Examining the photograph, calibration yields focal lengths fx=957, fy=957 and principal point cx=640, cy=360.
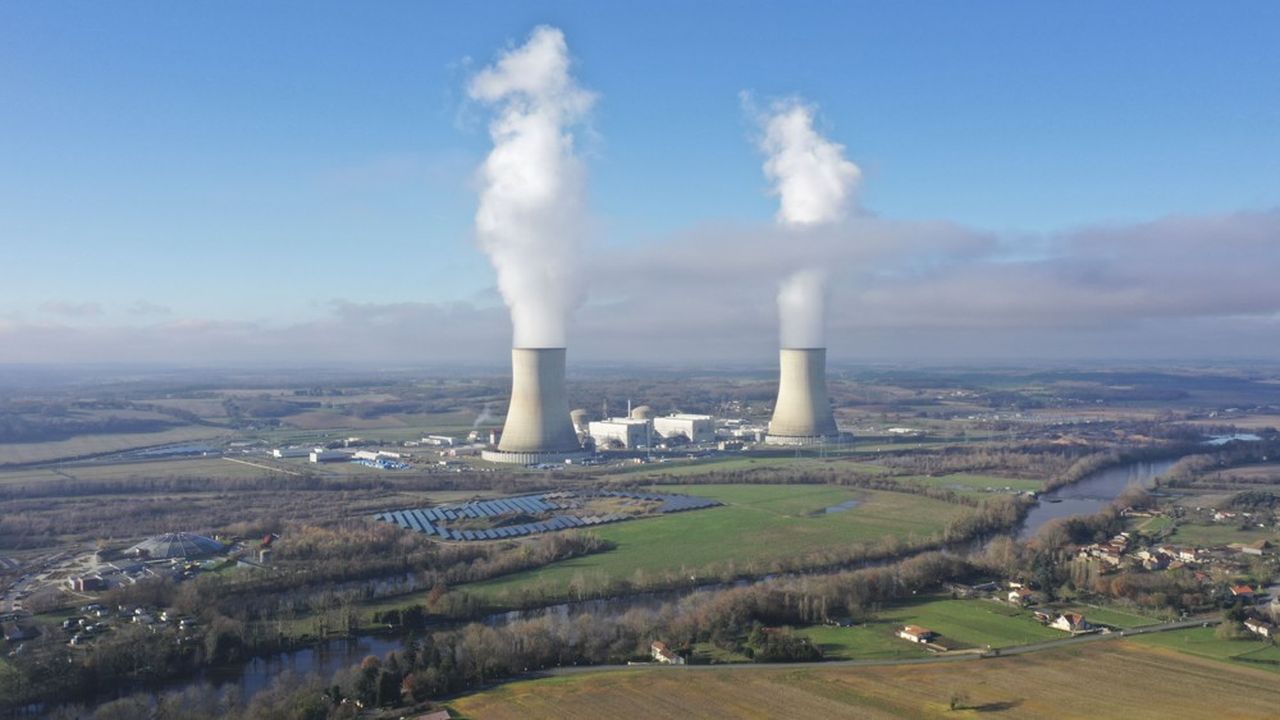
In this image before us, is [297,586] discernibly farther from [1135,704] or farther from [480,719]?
[1135,704]

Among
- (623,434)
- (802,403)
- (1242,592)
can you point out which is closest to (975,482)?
(802,403)

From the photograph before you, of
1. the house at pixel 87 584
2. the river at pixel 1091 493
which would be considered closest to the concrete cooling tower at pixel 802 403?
the river at pixel 1091 493

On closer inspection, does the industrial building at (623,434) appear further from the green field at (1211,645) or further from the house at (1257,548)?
the green field at (1211,645)

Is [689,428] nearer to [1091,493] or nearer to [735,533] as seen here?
[1091,493]

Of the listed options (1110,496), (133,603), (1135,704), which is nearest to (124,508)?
(133,603)

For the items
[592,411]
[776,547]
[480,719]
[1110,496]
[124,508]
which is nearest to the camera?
[480,719]

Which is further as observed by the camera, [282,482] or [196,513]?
[282,482]

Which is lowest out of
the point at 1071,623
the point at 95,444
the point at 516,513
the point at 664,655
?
the point at 664,655
